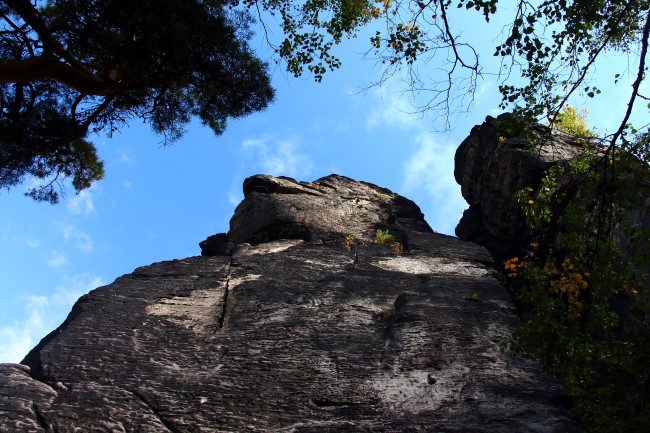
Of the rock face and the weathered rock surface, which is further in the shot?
the weathered rock surface

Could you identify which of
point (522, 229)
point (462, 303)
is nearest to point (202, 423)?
point (462, 303)

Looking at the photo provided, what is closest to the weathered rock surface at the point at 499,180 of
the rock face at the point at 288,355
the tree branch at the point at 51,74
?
the rock face at the point at 288,355

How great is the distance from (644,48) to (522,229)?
30.8 ft

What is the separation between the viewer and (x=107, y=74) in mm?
12844

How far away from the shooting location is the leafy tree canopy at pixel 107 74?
12250 mm

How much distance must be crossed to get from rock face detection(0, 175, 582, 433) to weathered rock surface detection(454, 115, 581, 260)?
3.52 meters

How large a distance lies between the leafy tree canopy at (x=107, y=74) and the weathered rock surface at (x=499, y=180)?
18.5 feet

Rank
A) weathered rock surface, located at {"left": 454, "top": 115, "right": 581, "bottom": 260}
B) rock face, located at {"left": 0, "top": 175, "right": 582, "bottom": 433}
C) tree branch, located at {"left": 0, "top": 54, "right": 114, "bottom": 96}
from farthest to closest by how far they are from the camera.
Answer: weathered rock surface, located at {"left": 454, "top": 115, "right": 581, "bottom": 260} < tree branch, located at {"left": 0, "top": 54, "right": 114, "bottom": 96} < rock face, located at {"left": 0, "top": 175, "right": 582, "bottom": 433}

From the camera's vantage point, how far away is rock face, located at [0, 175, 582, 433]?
6.78m

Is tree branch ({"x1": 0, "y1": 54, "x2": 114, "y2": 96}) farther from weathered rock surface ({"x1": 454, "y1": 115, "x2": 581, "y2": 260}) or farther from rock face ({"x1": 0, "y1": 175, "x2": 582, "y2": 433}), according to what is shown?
weathered rock surface ({"x1": 454, "y1": 115, "x2": 581, "y2": 260})

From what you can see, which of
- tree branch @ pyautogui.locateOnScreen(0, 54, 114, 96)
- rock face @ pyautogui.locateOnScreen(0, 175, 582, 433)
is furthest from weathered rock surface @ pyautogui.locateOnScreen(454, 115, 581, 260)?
tree branch @ pyautogui.locateOnScreen(0, 54, 114, 96)

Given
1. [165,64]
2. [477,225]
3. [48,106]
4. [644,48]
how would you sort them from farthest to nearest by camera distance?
[477,225], [48,106], [165,64], [644,48]

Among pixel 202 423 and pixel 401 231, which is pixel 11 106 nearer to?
pixel 401 231

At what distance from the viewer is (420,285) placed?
1066 centimetres
